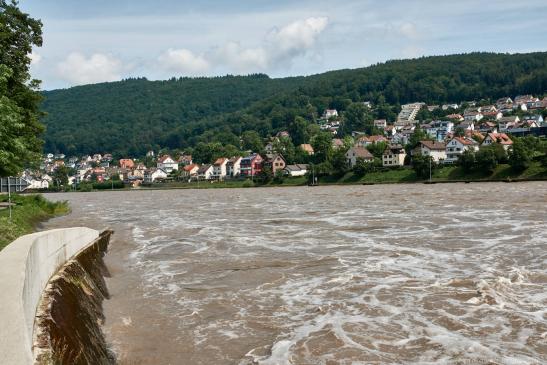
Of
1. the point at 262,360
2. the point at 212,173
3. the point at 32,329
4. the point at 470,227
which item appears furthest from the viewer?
the point at 212,173

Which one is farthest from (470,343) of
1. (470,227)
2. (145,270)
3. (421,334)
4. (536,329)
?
(470,227)

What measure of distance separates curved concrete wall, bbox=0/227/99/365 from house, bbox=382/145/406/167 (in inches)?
4455

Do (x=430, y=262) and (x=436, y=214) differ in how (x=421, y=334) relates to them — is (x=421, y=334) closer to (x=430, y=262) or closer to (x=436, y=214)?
(x=430, y=262)

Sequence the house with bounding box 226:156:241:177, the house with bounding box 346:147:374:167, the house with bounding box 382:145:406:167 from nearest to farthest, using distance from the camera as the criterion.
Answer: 1. the house with bounding box 382:145:406:167
2. the house with bounding box 346:147:374:167
3. the house with bounding box 226:156:241:177

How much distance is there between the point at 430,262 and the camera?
1664cm

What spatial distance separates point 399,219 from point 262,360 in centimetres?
2435

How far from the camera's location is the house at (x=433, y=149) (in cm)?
11883

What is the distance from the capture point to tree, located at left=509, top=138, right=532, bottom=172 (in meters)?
82.6

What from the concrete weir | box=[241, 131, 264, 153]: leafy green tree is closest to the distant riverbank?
box=[241, 131, 264, 153]: leafy green tree

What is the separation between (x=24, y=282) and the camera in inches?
264

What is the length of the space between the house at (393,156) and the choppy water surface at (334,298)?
97.2 meters

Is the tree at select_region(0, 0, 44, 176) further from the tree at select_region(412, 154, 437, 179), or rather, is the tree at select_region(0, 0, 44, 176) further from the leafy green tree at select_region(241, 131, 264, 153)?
the leafy green tree at select_region(241, 131, 264, 153)

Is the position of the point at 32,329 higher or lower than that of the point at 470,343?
higher

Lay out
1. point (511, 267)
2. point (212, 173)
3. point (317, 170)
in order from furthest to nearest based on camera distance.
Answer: point (212, 173)
point (317, 170)
point (511, 267)
